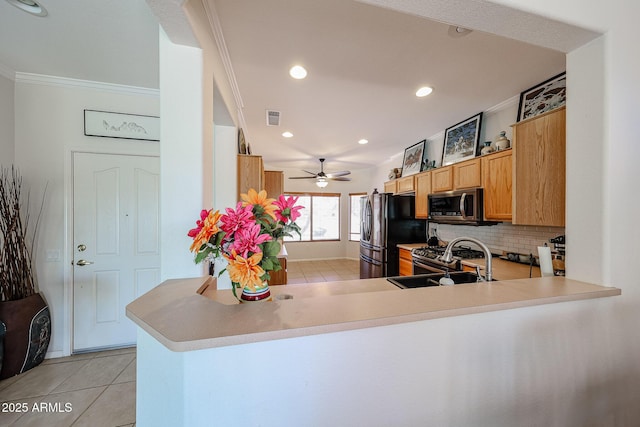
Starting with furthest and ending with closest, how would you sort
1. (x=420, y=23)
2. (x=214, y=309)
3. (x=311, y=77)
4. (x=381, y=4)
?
1. (x=311, y=77)
2. (x=420, y=23)
3. (x=381, y=4)
4. (x=214, y=309)

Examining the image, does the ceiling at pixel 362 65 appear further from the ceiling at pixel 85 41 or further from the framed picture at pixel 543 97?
the ceiling at pixel 85 41

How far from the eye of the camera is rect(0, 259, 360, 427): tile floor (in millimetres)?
1629

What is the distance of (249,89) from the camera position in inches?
94.8

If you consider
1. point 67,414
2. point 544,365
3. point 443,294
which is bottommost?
point 67,414

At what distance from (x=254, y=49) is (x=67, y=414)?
3.02 meters

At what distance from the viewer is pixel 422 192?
3.72m

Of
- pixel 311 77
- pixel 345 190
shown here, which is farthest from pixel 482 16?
pixel 345 190

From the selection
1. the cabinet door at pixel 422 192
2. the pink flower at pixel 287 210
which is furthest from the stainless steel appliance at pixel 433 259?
the pink flower at pixel 287 210

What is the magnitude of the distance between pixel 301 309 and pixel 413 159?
4.16 metres

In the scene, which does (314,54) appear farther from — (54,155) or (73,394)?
(73,394)

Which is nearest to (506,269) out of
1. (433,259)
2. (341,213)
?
(433,259)

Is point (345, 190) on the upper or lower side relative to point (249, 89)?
lower

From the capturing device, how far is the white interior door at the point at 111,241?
2.34m

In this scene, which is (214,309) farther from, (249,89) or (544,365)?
(249,89)
